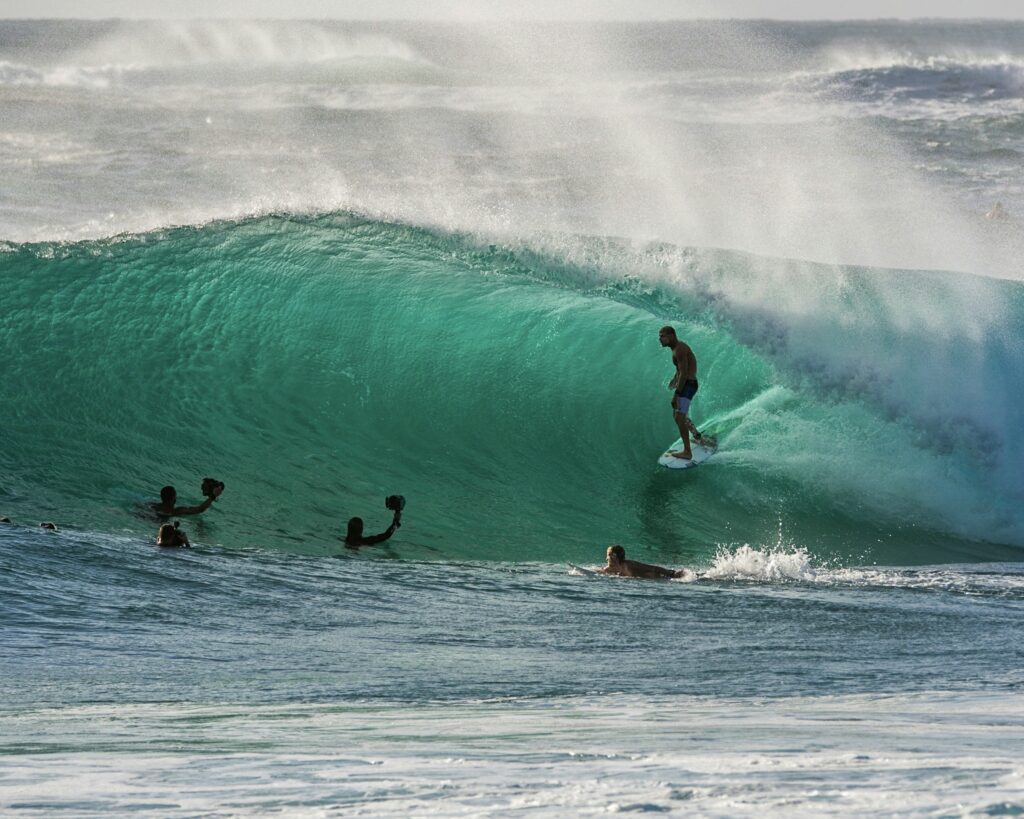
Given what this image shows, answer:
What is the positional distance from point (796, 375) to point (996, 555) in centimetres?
255

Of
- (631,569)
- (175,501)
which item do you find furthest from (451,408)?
(631,569)

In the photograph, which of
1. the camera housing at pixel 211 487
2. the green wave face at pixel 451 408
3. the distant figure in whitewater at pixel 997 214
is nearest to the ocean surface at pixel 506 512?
the green wave face at pixel 451 408

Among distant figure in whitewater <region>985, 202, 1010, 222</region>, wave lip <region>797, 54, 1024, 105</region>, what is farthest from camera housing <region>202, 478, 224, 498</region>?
wave lip <region>797, 54, 1024, 105</region>

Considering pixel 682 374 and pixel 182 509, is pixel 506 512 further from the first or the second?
pixel 182 509

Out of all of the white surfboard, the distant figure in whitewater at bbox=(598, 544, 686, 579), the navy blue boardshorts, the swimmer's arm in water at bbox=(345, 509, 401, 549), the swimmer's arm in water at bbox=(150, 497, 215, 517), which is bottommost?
the distant figure in whitewater at bbox=(598, 544, 686, 579)

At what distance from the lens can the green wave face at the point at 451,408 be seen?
37.3 feet

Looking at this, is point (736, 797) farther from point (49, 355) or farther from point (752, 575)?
point (49, 355)

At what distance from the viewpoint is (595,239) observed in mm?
14992

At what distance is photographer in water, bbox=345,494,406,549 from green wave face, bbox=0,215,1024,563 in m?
0.15

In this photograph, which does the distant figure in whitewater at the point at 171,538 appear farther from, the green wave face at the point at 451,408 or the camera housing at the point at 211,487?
the camera housing at the point at 211,487

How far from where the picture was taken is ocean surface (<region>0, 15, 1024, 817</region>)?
181 inches

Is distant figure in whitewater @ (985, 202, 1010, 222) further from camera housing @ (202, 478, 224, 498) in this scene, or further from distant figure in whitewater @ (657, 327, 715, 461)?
camera housing @ (202, 478, 224, 498)

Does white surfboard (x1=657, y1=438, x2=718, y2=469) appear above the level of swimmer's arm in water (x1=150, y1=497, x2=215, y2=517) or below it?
above

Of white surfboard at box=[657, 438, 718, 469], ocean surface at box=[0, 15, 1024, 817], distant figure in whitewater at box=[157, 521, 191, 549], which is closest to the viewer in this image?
ocean surface at box=[0, 15, 1024, 817]
